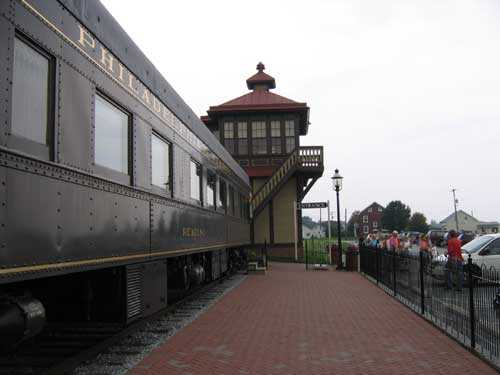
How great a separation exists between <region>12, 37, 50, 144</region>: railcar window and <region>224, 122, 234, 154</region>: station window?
77.3 feet

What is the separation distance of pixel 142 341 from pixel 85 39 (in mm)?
3717

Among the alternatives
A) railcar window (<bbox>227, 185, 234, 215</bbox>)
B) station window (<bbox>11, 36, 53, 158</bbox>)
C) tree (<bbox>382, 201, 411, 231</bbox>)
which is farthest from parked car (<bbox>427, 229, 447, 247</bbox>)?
tree (<bbox>382, 201, 411, 231</bbox>)

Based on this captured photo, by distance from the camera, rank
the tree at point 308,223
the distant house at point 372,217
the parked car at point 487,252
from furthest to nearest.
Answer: the tree at point 308,223
the distant house at point 372,217
the parked car at point 487,252

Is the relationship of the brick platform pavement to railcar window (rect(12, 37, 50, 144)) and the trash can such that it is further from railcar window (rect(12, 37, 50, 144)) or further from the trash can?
the trash can

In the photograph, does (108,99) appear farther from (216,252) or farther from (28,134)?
(216,252)

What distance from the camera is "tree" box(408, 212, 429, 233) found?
108688 millimetres

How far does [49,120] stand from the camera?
4.27 metres

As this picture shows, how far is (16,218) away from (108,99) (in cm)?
221

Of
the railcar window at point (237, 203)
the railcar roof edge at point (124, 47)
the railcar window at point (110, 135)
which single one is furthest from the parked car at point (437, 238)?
the railcar window at point (110, 135)

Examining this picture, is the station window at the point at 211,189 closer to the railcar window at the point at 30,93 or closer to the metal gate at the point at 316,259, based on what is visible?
the railcar window at the point at 30,93

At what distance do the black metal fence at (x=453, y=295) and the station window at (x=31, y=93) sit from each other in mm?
4732

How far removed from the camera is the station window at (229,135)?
1096 inches

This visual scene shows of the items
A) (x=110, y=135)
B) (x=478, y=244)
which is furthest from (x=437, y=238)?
(x=110, y=135)

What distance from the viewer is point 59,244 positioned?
4.19 meters
